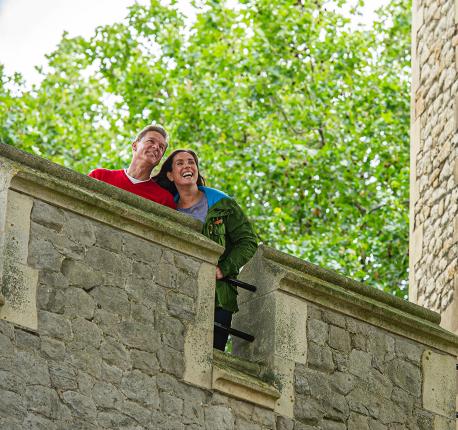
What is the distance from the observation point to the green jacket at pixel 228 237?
811cm

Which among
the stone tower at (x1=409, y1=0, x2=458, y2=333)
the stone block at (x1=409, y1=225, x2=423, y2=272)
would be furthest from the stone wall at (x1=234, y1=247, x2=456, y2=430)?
the stone block at (x1=409, y1=225, x2=423, y2=272)

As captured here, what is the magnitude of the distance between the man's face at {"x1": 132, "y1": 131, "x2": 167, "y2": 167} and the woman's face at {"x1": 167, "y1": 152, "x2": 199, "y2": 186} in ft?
0.37

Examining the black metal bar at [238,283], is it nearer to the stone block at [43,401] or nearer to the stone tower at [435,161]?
the stone block at [43,401]

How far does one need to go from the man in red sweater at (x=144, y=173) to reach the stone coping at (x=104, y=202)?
16.3 inches

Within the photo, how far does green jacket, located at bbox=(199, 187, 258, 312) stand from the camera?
8109mm

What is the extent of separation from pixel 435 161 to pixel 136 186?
454 cm

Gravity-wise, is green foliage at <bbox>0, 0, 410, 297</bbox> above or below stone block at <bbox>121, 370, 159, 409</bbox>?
above

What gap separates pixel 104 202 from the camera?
7371 mm

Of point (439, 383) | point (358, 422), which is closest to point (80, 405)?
point (358, 422)

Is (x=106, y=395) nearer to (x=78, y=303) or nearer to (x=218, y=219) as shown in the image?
(x=78, y=303)

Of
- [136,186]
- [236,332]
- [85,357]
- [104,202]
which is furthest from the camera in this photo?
[136,186]

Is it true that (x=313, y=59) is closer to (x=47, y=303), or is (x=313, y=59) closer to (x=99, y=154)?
(x=99, y=154)

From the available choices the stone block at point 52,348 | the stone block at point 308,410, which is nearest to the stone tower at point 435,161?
the stone block at point 308,410

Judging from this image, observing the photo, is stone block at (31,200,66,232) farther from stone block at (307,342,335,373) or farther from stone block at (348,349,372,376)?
stone block at (348,349,372,376)
